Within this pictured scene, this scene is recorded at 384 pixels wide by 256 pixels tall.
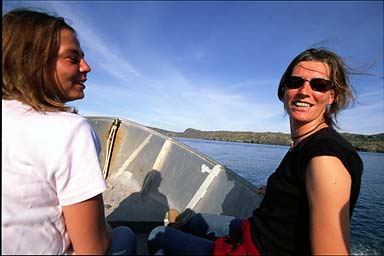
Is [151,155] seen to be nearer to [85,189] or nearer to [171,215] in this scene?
[171,215]

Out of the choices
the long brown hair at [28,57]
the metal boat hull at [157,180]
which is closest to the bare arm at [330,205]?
the long brown hair at [28,57]

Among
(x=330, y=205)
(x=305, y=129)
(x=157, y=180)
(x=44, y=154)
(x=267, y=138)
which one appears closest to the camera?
(x=44, y=154)

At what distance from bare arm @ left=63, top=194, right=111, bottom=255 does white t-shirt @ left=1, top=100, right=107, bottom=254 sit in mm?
50

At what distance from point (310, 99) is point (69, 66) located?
5.84 feet

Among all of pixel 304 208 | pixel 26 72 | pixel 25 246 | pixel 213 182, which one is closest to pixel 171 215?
pixel 213 182

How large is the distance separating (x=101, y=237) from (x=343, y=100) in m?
2.11

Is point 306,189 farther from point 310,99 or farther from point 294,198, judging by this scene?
point 310,99

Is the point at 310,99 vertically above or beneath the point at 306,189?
above

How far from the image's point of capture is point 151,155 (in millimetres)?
4754

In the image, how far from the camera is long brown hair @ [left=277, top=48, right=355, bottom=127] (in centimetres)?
196

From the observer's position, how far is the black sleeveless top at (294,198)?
1398mm

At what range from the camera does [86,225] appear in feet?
3.74

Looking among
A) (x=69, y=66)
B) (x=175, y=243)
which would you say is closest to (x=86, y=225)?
(x=69, y=66)

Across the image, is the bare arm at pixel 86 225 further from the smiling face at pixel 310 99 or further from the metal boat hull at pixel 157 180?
the metal boat hull at pixel 157 180
